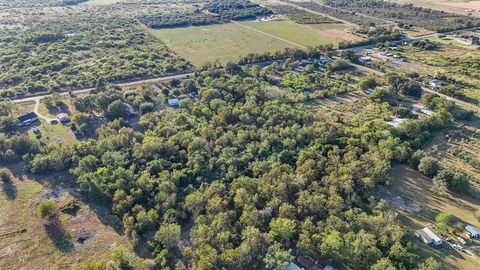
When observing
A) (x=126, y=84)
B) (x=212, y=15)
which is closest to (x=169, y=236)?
(x=126, y=84)

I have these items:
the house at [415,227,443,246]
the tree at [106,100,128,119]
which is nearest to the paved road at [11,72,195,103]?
the tree at [106,100,128,119]

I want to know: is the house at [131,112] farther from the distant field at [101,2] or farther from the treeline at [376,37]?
the distant field at [101,2]

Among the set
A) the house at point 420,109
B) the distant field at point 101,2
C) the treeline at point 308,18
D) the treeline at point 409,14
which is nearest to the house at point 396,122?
the house at point 420,109

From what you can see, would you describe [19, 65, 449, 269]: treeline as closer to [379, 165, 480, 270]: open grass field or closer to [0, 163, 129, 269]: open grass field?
[379, 165, 480, 270]: open grass field

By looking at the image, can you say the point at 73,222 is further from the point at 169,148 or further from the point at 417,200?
the point at 417,200

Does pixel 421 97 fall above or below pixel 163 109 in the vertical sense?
above

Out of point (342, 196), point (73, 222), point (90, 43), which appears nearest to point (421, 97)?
point (342, 196)
